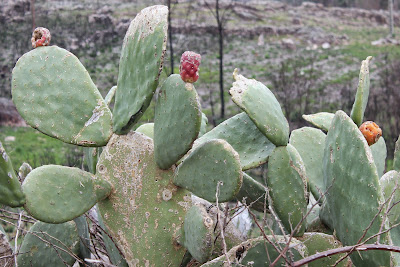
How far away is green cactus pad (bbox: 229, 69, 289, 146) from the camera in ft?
5.49

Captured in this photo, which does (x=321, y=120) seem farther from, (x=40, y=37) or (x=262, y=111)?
(x=40, y=37)

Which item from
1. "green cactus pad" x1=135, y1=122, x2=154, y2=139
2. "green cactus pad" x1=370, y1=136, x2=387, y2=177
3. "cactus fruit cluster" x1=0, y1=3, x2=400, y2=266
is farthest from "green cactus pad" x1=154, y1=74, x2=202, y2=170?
"green cactus pad" x1=370, y1=136, x2=387, y2=177

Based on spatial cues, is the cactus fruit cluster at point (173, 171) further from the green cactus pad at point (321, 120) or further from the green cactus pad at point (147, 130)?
the green cactus pad at point (147, 130)

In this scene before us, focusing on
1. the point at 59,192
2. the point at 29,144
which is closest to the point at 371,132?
the point at 59,192

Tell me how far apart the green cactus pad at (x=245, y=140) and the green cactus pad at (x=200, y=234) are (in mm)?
329

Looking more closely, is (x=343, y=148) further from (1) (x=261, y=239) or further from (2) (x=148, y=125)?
(2) (x=148, y=125)

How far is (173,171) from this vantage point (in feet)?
5.50

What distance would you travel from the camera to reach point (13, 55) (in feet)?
65.1

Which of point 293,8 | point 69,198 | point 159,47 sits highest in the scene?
point 159,47

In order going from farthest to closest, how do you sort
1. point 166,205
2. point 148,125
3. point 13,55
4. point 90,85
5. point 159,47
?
1. point 13,55
2. point 148,125
3. point 90,85
4. point 166,205
5. point 159,47

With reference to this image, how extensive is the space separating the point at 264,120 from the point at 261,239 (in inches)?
14.3

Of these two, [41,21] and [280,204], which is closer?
[280,204]

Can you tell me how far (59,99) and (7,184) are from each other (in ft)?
1.22

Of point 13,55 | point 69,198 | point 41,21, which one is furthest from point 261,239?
point 41,21
